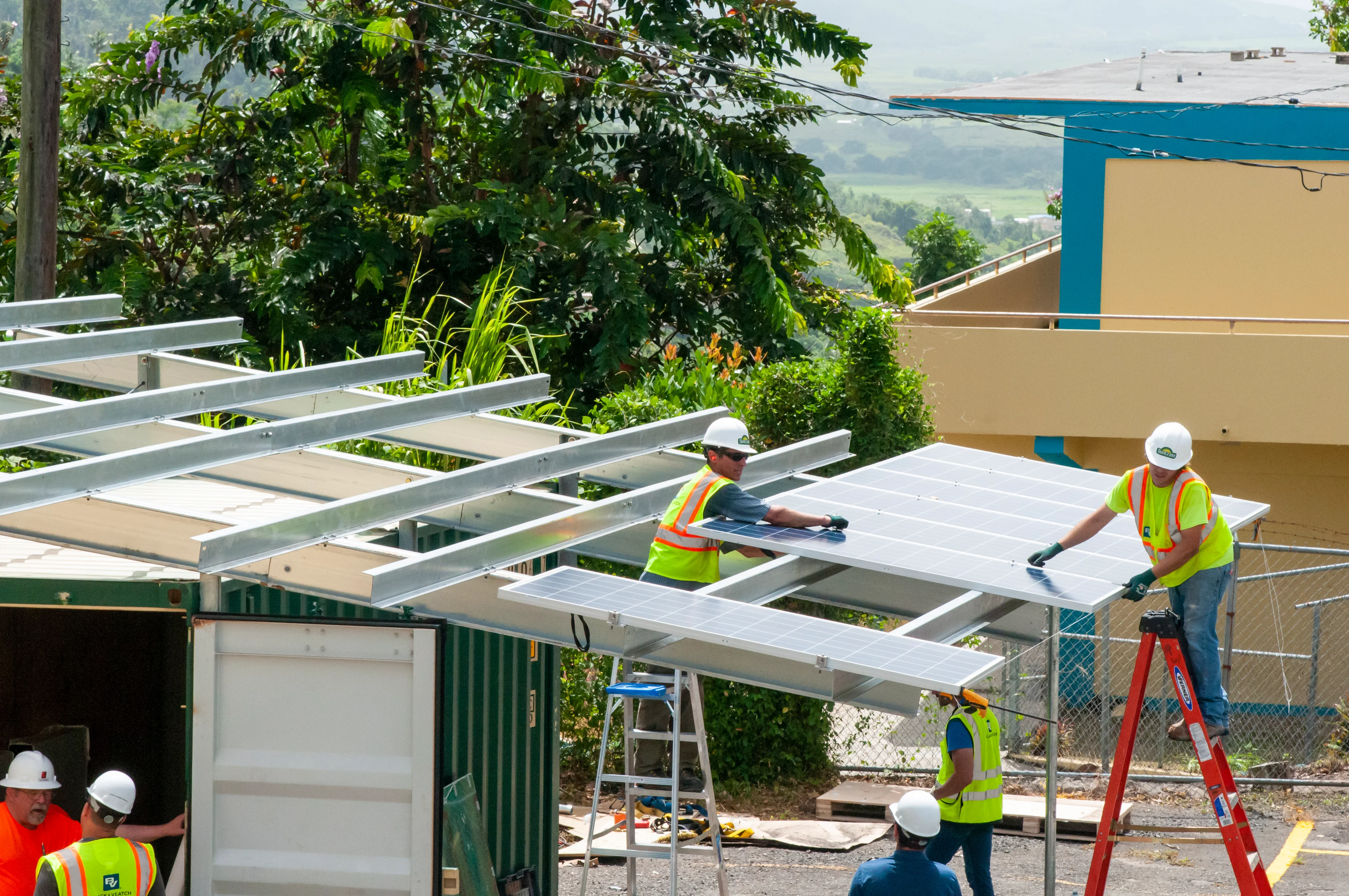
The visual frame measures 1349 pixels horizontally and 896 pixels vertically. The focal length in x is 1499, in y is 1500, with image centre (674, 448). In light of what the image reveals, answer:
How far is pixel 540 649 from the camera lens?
9211mm

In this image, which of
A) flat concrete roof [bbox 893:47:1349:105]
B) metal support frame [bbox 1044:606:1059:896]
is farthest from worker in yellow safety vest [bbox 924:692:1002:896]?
flat concrete roof [bbox 893:47:1349:105]

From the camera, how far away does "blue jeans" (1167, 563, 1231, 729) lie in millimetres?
7879

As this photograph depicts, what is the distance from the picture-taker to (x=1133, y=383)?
57.6 ft

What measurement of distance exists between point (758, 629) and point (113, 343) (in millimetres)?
5907

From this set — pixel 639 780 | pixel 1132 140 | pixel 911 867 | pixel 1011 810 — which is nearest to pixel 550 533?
pixel 639 780

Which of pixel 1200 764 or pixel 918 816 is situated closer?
pixel 918 816

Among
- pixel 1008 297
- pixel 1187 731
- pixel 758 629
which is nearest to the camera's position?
pixel 758 629

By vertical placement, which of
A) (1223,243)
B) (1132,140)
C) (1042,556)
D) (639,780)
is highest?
(1132,140)

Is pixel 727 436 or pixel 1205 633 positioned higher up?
pixel 727 436

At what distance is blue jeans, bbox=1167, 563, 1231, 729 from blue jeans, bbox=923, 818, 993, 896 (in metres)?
1.50

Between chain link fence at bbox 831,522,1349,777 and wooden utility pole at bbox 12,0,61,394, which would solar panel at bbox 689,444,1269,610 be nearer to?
chain link fence at bbox 831,522,1349,777

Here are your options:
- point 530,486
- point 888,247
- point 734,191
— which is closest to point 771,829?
point 530,486

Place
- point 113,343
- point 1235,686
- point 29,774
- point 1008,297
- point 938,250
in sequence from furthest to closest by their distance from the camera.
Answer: point 938,250, point 1008,297, point 1235,686, point 113,343, point 29,774

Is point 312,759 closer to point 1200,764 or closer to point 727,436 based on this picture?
point 727,436
